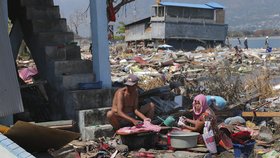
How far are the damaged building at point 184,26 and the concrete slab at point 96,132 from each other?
40.3m

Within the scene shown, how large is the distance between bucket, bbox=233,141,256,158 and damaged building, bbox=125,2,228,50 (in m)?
41.5

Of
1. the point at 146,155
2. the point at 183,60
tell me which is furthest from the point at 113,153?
the point at 183,60

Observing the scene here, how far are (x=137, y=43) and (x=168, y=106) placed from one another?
152 ft

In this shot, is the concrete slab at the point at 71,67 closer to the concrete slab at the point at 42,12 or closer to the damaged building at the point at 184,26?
the concrete slab at the point at 42,12

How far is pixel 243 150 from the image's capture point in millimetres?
6500

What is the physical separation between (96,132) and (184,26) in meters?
42.6

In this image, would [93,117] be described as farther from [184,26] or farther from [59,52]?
[184,26]

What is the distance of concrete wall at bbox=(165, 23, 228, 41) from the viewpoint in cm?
4875

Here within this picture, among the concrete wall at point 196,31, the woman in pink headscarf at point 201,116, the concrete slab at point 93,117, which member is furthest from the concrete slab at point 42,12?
the concrete wall at point 196,31

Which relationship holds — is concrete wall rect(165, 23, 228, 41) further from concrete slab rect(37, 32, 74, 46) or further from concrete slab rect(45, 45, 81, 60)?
concrete slab rect(45, 45, 81, 60)

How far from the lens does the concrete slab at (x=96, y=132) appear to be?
7709 mm

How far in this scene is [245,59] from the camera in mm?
28641

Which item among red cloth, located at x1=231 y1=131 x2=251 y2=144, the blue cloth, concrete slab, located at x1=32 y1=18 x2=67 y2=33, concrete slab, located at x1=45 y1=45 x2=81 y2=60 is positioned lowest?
red cloth, located at x1=231 y1=131 x2=251 y2=144

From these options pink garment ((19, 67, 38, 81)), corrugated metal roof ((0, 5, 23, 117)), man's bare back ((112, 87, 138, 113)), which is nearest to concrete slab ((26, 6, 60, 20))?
pink garment ((19, 67, 38, 81))
